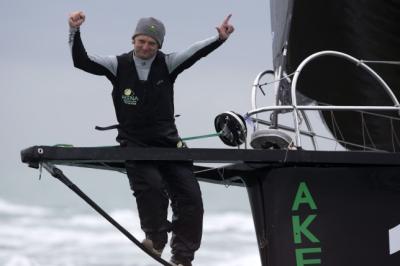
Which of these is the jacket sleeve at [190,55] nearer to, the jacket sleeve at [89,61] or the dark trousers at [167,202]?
the jacket sleeve at [89,61]

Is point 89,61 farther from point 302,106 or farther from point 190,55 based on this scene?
point 302,106

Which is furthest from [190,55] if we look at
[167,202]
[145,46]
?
[167,202]

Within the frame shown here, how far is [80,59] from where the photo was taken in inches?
346

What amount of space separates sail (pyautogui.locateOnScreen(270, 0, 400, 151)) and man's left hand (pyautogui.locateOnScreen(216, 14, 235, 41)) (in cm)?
292

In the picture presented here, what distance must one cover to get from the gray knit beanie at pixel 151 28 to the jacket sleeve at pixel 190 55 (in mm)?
158

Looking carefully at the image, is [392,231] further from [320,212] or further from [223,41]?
[223,41]

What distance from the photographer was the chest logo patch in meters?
8.81

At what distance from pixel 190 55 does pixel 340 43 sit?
3796 millimetres

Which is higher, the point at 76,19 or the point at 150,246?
the point at 76,19

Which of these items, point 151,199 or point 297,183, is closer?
point 151,199

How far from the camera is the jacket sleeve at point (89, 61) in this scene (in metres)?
8.67

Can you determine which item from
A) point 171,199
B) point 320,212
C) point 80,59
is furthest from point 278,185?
point 80,59

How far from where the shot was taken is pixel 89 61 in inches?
348

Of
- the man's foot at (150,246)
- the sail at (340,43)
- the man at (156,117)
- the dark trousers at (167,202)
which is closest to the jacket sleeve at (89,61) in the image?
the man at (156,117)
